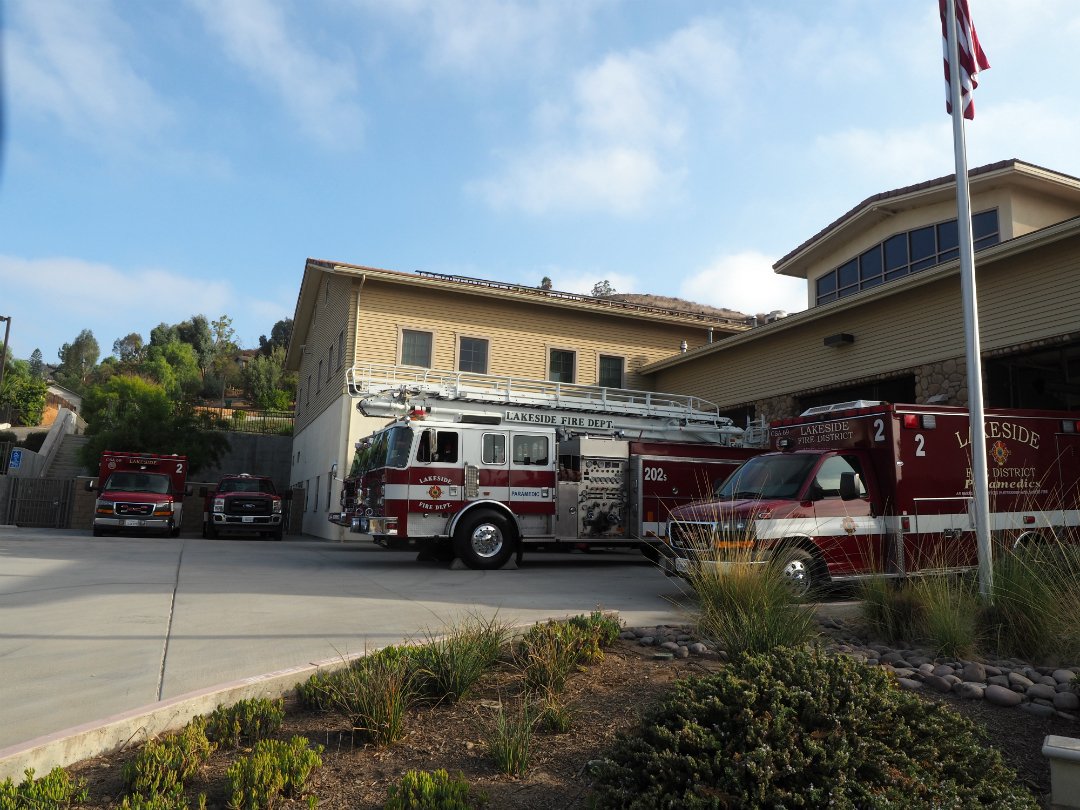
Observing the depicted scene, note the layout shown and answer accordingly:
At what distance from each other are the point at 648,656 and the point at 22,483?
28406 mm

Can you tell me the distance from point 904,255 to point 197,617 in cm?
1903

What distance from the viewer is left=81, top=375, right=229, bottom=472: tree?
30547 mm

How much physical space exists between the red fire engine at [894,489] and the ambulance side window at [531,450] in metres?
3.88

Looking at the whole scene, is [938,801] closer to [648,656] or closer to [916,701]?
[916,701]

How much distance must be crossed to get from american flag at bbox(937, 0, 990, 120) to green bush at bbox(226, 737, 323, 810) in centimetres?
922

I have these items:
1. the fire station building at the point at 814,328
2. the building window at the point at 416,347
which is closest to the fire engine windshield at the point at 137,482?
the fire station building at the point at 814,328

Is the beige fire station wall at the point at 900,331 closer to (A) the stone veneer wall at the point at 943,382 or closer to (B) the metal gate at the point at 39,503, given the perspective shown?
(A) the stone veneer wall at the point at 943,382

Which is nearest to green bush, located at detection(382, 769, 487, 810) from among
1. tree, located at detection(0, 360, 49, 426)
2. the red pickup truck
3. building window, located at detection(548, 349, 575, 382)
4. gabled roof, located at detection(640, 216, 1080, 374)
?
gabled roof, located at detection(640, 216, 1080, 374)

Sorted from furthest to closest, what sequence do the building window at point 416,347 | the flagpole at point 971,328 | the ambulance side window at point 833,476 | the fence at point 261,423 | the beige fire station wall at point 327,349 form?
1. the fence at point 261,423
2. the building window at point 416,347
3. the beige fire station wall at point 327,349
4. the ambulance side window at point 833,476
5. the flagpole at point 971,328

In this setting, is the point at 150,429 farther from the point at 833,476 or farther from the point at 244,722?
the point at 244,722

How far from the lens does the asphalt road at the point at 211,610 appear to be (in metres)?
5.43

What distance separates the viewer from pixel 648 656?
5.64 meters

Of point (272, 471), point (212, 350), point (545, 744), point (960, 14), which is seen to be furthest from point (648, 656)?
point (212, 350)

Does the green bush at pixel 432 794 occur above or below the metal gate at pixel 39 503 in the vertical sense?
below
